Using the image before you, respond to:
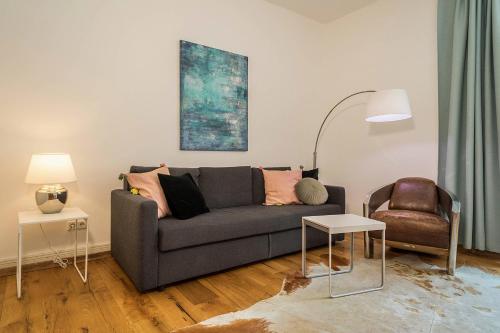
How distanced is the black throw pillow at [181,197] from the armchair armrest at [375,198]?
58.6 inches

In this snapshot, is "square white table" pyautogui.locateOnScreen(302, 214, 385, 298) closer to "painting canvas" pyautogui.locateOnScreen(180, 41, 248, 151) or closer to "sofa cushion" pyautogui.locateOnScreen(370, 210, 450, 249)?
"sofa cushion" pyautogui.locateOnScreen(370, 210, 450, 249)

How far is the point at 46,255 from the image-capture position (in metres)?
2.42

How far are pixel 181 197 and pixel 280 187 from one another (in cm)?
119

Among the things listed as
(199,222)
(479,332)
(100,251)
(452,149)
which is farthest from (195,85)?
(479,332)

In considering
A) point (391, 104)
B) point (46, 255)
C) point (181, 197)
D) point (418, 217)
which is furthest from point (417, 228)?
point (46, 255)

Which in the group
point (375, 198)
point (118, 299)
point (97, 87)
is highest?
point (97, 87)

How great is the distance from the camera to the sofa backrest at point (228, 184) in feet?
9.37

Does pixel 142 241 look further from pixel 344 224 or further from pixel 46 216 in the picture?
pixel 344 224

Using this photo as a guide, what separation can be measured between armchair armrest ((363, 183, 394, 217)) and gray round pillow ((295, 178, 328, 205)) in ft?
1.48

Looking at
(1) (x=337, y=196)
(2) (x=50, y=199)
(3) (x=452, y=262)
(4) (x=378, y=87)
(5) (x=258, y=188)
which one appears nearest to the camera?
(2) (x=50, y=199)

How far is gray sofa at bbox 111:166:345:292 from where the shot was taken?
1.94m

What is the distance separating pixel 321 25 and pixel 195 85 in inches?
92.2

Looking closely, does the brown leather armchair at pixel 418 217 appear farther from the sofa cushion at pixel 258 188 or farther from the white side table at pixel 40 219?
the white side table at pixel 40 219

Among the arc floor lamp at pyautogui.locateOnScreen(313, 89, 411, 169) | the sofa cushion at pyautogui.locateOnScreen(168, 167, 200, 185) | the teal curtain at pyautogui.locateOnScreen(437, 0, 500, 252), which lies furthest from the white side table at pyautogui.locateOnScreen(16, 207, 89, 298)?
the teal curtain at pyautogui.locateOnScreen(437, 0, 500, 252)
